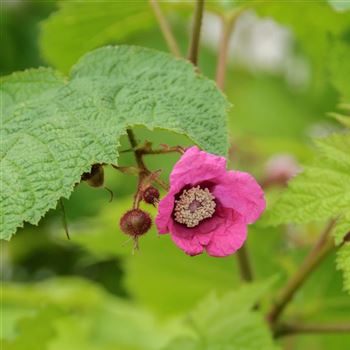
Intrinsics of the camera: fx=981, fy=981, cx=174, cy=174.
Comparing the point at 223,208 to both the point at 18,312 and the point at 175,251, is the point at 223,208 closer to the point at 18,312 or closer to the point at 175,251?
the point at 18,312

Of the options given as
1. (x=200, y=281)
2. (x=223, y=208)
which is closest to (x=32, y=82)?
(x=223, y=208)

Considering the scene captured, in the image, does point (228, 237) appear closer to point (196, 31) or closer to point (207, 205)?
point (207, 205)

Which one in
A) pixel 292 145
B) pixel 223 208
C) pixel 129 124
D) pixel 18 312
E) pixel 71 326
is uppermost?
pixel 292 145

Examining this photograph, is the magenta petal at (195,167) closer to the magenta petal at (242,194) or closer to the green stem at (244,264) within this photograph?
the magenta petal at (242,194)

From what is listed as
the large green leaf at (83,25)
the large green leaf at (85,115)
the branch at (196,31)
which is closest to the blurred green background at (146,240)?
the large green leaf at (83,25)

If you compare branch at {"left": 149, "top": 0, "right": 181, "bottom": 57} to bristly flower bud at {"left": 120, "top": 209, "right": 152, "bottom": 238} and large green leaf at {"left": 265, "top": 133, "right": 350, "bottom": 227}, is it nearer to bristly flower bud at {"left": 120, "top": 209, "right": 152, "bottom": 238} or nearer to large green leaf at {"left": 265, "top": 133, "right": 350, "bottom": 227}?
large green leaf at {"left": 265, "top": 133, "right": 350, "bottom": 227}

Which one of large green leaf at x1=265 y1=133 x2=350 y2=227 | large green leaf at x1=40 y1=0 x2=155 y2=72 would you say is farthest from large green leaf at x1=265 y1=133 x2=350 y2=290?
large green leaf at x1=40 y1=0 x2=155 y2=72
